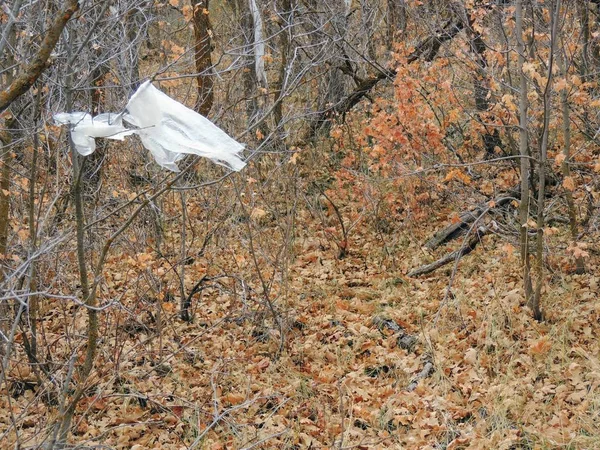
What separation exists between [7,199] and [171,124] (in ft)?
5.26

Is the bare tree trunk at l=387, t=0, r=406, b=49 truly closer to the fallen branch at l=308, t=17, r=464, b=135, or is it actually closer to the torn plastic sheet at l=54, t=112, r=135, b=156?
the fallen branch at l=308, t=17, r=464, b=135

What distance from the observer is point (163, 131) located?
348 cm

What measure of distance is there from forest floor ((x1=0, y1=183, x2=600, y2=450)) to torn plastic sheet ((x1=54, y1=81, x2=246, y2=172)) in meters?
1.49

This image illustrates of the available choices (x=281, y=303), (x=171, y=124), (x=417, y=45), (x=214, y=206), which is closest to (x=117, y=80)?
(x=214, y=206)

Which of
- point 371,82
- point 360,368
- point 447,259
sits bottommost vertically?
point 360,368

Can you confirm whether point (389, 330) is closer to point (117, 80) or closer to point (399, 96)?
point (399, 96)

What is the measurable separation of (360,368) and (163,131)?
2.63m

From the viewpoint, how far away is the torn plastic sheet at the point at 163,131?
3.41 metres

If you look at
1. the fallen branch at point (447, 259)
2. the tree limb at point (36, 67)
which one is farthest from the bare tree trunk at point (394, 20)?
the tree limb at point (36, 67)

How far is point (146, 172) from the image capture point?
696 cm

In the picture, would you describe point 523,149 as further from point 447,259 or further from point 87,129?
point 87,129

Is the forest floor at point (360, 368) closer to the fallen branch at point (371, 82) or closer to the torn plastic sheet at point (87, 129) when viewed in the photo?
the torn plastic sheet at point (87, 129)

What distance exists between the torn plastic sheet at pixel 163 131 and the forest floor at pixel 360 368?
1.49m

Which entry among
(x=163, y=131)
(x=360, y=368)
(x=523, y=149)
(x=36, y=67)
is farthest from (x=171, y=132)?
(x=523, y=149)
